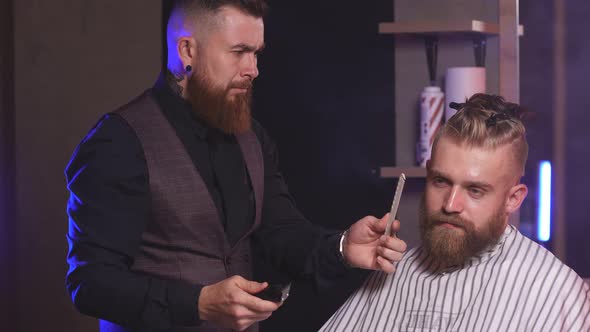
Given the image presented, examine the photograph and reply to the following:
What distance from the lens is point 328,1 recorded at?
3.27 meters

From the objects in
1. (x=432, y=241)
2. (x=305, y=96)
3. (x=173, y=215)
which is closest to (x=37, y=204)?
(x=305, y=96)

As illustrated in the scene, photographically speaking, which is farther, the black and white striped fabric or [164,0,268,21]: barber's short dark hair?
[164,0,268,21]: barber's short dark hair

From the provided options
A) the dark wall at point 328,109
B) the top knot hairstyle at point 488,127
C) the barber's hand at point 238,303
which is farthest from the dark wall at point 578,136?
the barber's hand at point 238,303

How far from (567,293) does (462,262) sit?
0.93 feet

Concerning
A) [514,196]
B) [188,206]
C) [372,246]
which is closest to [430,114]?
[514,196]

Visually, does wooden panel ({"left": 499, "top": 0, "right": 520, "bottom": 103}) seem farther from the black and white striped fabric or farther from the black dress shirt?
the black dress shirt

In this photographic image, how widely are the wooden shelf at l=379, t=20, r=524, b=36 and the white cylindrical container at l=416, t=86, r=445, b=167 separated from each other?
0.23m

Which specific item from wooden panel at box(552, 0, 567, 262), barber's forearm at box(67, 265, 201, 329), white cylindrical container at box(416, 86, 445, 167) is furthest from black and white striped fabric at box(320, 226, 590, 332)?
wooden panel at box(552, 0, 567, 262)

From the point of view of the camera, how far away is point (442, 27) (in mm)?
2836

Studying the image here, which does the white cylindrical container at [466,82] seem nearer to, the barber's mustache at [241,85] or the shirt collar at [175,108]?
the barber's mustache at [241,85]

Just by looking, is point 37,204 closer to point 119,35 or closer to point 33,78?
point 33,78

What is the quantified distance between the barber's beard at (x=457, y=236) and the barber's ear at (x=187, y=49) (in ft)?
2.52

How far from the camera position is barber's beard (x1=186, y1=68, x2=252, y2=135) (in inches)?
82.2

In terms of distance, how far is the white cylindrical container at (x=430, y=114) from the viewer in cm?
290
